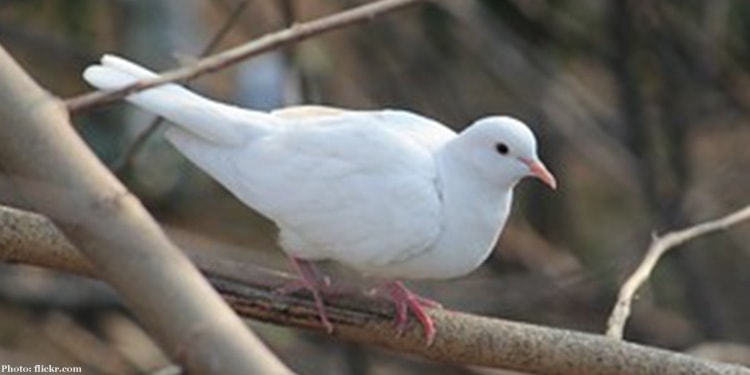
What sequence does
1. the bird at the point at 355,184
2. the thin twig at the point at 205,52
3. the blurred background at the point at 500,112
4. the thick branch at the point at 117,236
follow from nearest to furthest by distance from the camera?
1. the thick branch at the point at 117,236
2. the bird at the point at 355,184
3. the thin twig at the point at 205,52
4. the blurred background at the point at 500,112

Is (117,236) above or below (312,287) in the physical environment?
above

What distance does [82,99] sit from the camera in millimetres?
980

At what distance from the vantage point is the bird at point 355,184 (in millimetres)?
1482

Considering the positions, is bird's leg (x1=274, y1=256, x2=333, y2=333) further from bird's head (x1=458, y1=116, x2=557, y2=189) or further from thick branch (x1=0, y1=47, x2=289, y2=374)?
thick branch (x1=0, y1=47, x2=289, y2=374)

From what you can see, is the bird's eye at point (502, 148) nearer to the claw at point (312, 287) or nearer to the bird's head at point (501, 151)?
the bird's head at point (501, 151)

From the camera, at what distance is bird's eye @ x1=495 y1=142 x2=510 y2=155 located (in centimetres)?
155

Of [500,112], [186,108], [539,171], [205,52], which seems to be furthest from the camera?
[500,112]

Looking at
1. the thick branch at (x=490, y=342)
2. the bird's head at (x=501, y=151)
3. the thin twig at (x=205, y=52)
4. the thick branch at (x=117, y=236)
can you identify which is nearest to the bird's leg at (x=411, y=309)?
the thick branch at (x=490, y=342)

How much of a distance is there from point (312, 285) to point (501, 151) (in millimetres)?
214

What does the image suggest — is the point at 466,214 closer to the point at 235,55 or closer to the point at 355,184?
the point at 355,184

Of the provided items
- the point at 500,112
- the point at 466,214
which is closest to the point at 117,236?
the point at 466,214

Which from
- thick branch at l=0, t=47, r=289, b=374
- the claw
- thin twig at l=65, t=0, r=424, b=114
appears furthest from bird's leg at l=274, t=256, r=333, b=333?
thick branch at l=0, t=47, r=289, b=374

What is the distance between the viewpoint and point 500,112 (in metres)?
3.92

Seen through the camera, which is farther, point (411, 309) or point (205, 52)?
point (205, 52)
